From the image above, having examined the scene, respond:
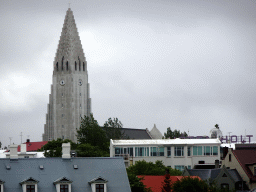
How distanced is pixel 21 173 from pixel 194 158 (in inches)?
2759

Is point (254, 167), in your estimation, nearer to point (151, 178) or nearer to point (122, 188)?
point (151, 178)

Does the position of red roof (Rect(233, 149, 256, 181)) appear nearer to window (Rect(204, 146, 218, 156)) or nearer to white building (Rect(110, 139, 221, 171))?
white building (Rect(110, 139, 221, 171))

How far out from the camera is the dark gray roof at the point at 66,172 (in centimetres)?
7150

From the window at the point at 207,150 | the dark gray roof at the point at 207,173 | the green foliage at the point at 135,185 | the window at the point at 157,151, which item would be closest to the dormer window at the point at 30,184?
the green foliage at the point at 135,185

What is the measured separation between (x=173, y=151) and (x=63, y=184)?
68590 mm

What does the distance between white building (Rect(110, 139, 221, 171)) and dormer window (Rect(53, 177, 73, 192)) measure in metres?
64.9

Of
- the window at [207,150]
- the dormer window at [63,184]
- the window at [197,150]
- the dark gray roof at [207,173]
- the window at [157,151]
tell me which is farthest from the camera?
the window at [207,150]

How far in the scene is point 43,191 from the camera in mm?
70688

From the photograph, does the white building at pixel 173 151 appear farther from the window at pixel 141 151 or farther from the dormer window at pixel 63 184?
the dormer window at pixel 63 184

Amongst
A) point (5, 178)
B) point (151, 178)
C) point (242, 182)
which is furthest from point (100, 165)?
point (242, 182)

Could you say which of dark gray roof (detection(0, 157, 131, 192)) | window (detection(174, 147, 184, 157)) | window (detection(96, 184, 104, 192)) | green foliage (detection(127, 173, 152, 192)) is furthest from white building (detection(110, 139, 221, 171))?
window (detection(96, 184, 104, 192))

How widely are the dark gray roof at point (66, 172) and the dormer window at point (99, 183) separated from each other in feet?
1.81

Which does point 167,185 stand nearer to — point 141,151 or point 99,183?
point 99,183

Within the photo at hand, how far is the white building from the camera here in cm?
13712
